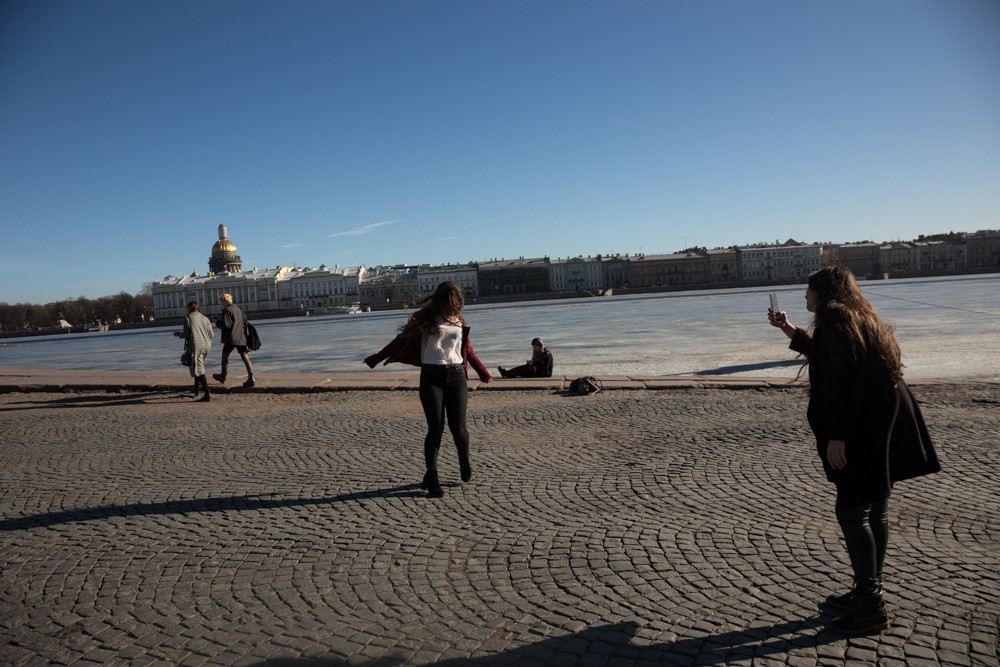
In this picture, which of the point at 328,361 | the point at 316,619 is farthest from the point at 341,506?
the point at 328,361

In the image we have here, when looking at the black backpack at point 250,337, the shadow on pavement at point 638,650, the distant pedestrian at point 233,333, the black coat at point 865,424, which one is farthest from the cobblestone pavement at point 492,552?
the black backpack at point 250,337

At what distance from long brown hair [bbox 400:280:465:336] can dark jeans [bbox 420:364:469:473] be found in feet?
0.79

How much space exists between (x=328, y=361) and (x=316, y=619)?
1173 centimetres

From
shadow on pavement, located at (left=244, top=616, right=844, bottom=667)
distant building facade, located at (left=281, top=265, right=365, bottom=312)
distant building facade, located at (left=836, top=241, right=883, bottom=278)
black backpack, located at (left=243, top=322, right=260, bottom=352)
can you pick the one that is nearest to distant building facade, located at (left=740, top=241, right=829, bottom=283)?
distant building facade, located at (left=836, top=241, right=883, bottom=278)

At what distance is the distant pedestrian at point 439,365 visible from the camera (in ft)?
14.9

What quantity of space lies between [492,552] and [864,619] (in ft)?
5.15

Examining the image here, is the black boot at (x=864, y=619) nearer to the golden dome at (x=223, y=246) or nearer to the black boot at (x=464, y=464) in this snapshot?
the black boot at (x=464, y=464)

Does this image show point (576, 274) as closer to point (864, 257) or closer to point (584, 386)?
point (864, 257)

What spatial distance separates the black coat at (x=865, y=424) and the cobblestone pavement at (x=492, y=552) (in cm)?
52

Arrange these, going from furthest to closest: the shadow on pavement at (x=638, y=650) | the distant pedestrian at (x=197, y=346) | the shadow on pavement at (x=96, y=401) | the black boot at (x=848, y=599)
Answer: the shadow on pavement at (x=96, y=401) < the distant pedestrian at (x=197, y=346) < the black boot at (x=848, y=599) < the shadow on pavement at (x=638, y=650)

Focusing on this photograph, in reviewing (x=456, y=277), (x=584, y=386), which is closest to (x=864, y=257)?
(x=456, y=277)

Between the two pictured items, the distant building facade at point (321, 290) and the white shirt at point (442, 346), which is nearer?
the white shirt at point (442, 346)

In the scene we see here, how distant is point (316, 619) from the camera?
290cm

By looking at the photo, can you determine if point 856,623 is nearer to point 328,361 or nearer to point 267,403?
point 267,403
